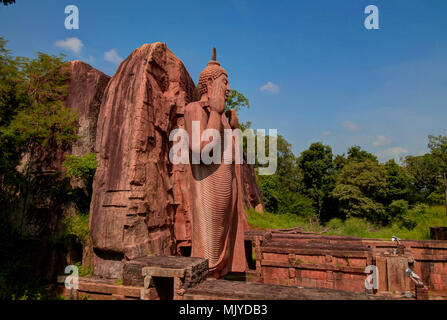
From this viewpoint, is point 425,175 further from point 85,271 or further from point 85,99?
point 85,271

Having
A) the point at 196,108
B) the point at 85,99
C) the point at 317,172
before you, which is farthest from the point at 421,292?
the point at 317,172

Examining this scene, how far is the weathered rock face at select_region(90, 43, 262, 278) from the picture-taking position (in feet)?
22.3

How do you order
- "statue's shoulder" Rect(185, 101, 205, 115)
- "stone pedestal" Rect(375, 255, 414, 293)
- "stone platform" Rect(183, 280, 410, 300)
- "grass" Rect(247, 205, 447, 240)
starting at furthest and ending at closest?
"grass" Rect(247, 205, 447, 240) → "stone pedestal" Rect(375, 255, 414, 293) → "statue's shoulder" Rect(185, 101, 205, 115) → "stone platform" Rect(183, 280, 410, 300)

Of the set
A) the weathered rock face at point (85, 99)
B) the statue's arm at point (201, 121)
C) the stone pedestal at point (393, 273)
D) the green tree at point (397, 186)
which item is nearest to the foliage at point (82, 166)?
the weathered rock face at point (85, 99)

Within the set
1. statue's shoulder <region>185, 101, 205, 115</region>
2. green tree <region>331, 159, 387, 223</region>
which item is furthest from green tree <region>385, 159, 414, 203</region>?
statue's shoulder <region>185, 101, 205, 115</region>

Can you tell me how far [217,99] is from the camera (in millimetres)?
5816

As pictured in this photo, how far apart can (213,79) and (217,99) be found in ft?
1.93

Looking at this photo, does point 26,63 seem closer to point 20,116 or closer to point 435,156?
point 20,116

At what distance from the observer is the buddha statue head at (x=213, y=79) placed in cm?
604

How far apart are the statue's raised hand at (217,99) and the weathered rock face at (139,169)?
168 centimetres

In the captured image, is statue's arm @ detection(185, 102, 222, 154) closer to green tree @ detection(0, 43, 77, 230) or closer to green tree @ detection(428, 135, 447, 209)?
green tree @ detection(0, 43, 77, 230)

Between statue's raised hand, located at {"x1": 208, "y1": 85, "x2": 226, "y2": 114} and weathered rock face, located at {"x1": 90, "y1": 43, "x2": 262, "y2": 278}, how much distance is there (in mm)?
1678

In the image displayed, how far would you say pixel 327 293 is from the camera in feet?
12.0

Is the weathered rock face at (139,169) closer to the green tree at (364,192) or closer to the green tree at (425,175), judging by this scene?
the green tree at (364,192)
